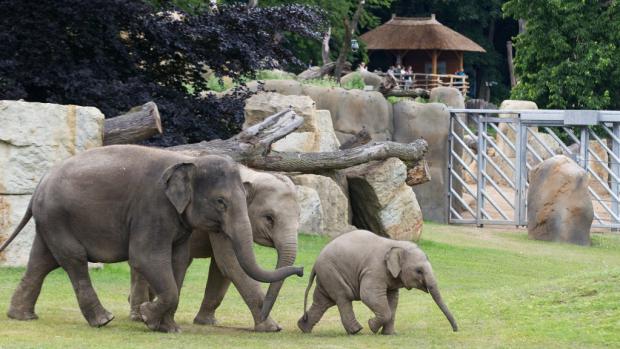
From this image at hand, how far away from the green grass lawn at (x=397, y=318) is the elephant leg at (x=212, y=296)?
A: 15cm

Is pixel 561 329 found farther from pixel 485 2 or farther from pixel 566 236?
pixel 485 2

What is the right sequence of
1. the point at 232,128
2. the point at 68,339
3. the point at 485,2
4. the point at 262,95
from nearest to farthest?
the point at 68,339 < the point at 232,128 < the point at 262,95 < the point at 485,2

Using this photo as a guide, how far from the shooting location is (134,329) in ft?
32.6

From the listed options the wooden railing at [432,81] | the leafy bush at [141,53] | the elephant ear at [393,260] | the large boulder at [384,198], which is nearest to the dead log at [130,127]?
the leafy bush at [141,53]

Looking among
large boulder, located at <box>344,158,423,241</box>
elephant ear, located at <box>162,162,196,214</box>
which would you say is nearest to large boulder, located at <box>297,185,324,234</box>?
large boulder, located at <box>344,158,423,241</box>

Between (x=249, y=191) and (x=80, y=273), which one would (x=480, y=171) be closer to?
(x=249, y=191)

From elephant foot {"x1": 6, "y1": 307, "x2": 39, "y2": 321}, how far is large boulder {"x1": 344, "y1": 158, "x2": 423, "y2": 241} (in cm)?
908

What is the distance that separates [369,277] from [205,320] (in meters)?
1.46

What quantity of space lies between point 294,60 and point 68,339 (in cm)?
1090

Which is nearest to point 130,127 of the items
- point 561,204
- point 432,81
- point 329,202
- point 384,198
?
point 329,202

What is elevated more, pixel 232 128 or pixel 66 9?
pixel 66 9

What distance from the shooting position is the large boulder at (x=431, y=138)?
25.6 meters

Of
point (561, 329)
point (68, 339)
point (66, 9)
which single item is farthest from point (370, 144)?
point (68, 339)

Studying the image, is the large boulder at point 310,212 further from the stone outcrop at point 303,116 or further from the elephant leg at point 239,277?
the elephant leg at point 239,277
